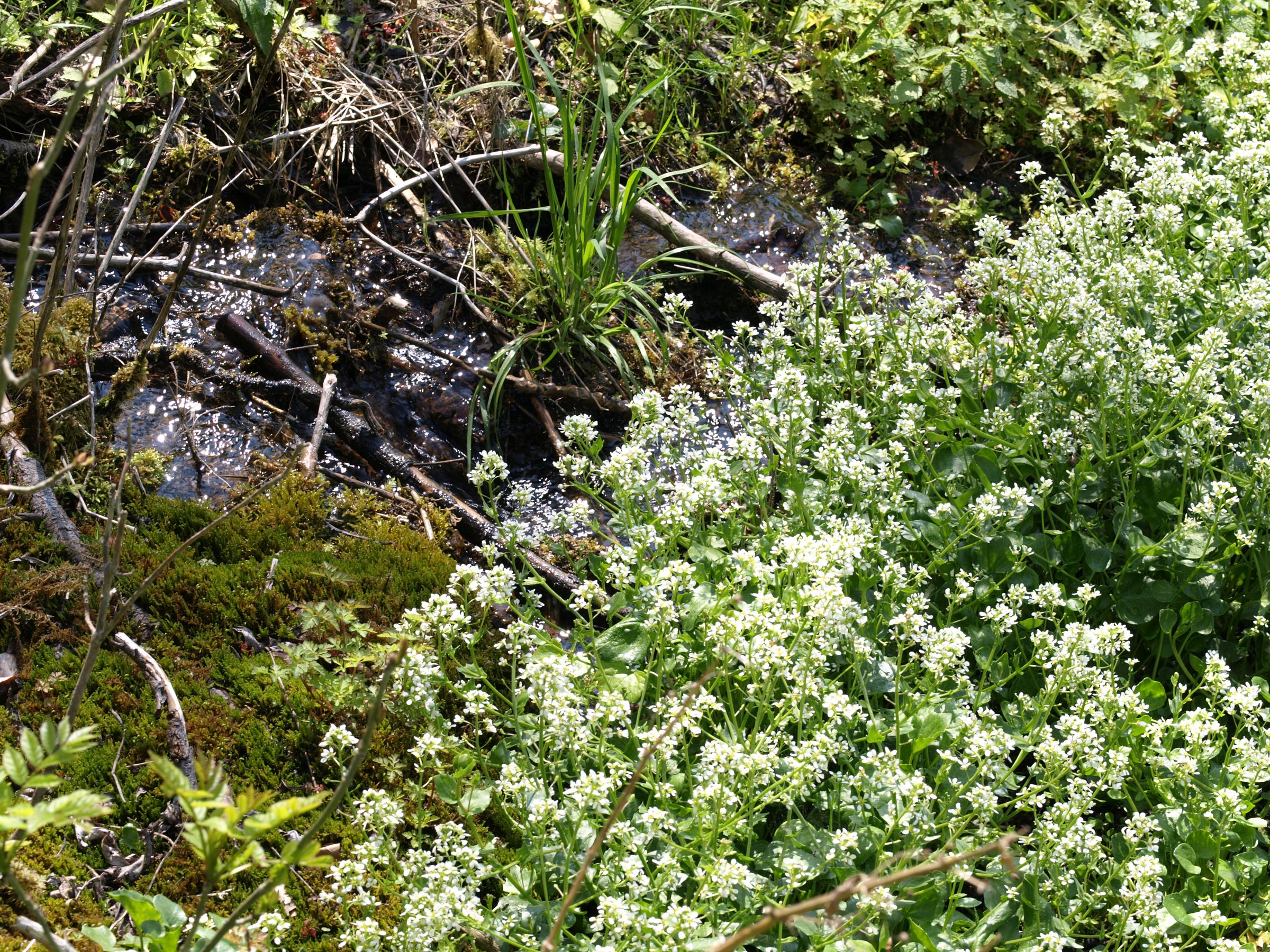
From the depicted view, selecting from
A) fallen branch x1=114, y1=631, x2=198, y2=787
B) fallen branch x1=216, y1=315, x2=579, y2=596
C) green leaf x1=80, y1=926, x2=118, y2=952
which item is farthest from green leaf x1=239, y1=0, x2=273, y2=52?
green leaf x1=80, y1=926, x2=118, y2=952

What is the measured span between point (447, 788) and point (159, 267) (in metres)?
3.26

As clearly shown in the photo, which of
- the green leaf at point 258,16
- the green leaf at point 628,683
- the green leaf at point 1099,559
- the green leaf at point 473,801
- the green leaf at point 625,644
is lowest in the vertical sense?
the green leaf at point 473,801

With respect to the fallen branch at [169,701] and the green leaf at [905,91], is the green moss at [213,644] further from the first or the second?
the green leaf at [905,91]

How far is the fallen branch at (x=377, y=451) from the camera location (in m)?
4.33

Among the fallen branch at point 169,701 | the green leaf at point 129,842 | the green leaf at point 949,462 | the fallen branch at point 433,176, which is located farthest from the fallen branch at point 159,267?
the green leaf at point 949,462

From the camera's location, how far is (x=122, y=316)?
4793 mm

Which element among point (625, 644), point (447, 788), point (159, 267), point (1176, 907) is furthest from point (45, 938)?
point (159, 267)

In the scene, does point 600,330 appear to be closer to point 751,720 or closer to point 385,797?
point 751,720

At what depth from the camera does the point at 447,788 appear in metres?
2.85

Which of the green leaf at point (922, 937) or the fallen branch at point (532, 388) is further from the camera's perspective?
the fallen branch at point (532, 388)

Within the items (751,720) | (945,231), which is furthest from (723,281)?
(751,720)

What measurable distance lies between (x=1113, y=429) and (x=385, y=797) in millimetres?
2752

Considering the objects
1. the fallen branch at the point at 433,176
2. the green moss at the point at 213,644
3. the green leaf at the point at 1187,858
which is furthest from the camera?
the fallen branch at the point at 433,176

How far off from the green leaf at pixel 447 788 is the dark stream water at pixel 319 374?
5.75 feet
